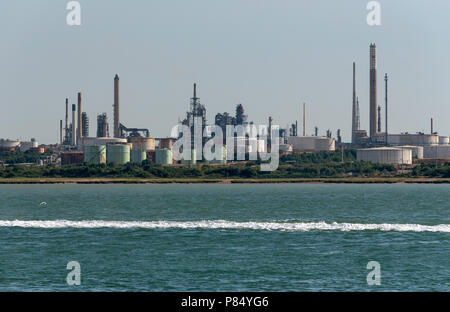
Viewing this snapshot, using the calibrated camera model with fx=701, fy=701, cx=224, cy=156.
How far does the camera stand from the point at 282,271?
137 feet

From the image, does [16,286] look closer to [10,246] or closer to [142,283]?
[142,283]

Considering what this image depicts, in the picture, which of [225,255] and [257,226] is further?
[257,226]

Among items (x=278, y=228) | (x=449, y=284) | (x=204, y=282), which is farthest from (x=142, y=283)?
(x=278, y=228)

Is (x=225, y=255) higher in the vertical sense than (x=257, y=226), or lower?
lower

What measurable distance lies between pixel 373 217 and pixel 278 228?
1977cm

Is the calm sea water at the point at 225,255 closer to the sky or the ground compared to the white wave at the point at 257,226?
closer to the ground

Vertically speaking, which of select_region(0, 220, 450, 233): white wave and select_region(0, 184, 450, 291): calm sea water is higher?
select_region(0, 220, 450, 233): white wave

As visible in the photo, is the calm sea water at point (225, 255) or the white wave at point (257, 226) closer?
the calm sea water at point (225, 255)

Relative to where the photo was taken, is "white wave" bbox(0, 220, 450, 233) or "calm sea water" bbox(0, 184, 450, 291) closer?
"calm sea water" bbox(0, 184, 450, 291)

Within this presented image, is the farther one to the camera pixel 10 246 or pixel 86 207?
pixel 86 207
